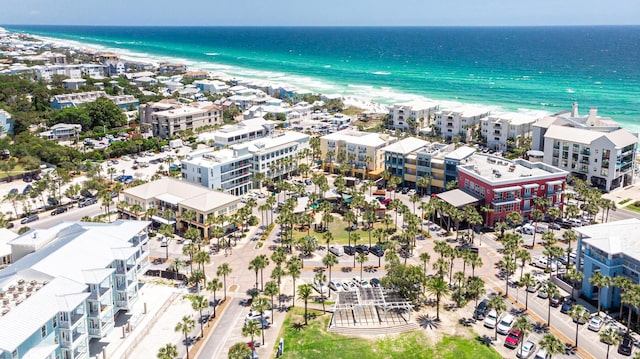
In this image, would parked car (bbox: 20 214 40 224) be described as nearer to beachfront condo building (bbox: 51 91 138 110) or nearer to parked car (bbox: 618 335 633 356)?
beachfront condo building (bbox: 51 91 138 110)

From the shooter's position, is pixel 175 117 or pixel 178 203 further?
pixel 175 117

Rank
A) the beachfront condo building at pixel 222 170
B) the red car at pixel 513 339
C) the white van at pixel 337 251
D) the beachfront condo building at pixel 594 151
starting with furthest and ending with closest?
1. the beachfront condo building at pixel 594 151
2. the beachfront condo building at pixel 222 170
3. the white van at pixel 337 251
4. the red car at pixel 513 339

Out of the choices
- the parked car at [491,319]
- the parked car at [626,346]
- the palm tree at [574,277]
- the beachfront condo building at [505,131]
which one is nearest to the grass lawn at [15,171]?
the parked car at [491,319]

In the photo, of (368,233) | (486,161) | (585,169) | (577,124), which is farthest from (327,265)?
(577,124)

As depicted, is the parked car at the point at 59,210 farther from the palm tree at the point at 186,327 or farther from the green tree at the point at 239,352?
the green tree at the point at 239,352

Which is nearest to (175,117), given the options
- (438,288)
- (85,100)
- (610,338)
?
(85,100)

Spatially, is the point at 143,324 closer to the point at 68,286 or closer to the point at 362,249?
the point at 68,286

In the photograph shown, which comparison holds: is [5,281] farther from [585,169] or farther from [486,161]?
[585,169]
